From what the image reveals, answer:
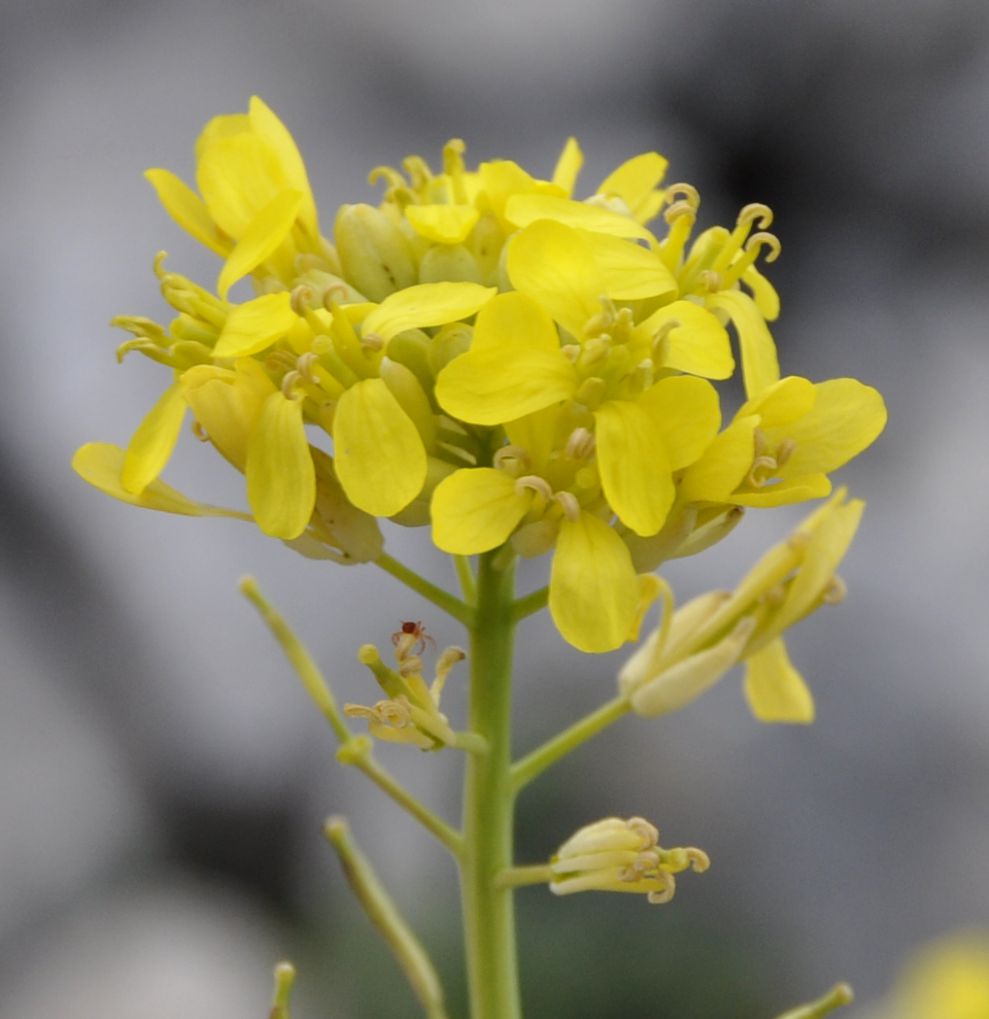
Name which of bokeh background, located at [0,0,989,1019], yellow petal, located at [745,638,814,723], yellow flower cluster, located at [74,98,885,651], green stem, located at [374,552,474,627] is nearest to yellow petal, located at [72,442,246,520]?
yellow flower cluster, located at [74,98,885,651]

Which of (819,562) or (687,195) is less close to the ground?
(687,195)

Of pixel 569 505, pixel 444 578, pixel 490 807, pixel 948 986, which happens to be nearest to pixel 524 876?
pixel 490 807

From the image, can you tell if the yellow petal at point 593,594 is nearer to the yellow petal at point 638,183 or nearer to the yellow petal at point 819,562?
the yellow petal at point 819,562

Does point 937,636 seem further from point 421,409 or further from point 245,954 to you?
point 421,409

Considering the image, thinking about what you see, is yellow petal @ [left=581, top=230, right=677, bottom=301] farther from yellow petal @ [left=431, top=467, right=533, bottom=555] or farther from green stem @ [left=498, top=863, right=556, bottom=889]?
green stem @ [left=498, top=863, right=556, bottom=889]

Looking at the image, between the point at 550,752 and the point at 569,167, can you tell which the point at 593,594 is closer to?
the point at 550,752

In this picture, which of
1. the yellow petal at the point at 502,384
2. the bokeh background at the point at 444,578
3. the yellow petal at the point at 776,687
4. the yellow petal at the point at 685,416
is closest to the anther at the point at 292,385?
the yellow petal at the point at 502,384
